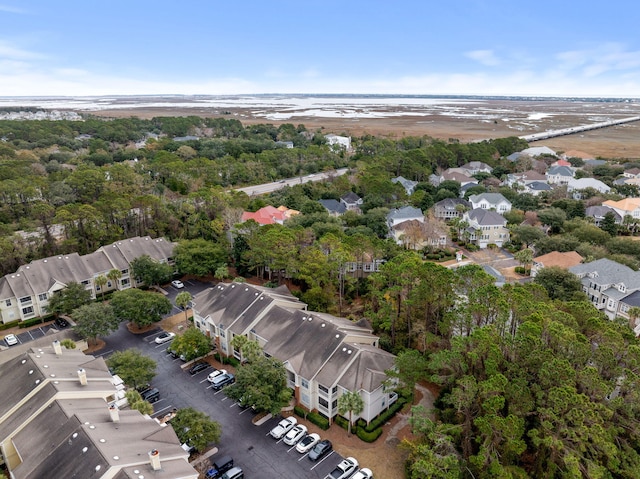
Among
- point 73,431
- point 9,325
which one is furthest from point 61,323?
point 73,431

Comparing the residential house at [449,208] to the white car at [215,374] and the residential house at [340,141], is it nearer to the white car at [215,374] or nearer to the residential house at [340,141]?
the white car at [215,374]

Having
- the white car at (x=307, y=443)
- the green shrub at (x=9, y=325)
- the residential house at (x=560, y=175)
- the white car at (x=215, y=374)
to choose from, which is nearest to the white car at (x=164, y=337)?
the white car at (x=215, y=374)

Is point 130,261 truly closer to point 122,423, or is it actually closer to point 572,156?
point 122,423

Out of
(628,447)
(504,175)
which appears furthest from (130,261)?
(504,175)

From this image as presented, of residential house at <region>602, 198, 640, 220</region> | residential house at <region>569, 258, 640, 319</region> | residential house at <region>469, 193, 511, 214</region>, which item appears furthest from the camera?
residential house at <region>469, 193, 511, 214</region>

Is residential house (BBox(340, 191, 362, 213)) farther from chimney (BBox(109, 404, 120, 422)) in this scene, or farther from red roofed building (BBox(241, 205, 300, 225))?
chimney (BBox(109, 404, 120, 422))

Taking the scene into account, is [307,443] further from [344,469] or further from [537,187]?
[537,187]

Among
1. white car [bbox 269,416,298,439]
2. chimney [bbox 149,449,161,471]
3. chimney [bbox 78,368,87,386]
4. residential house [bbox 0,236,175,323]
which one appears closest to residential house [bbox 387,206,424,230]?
residential house [bbox 0,236,175,323]
